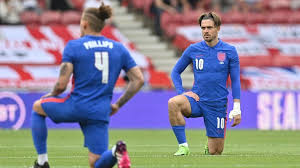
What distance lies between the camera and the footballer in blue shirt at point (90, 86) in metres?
8.89

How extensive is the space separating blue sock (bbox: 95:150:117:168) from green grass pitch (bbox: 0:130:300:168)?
1.77m

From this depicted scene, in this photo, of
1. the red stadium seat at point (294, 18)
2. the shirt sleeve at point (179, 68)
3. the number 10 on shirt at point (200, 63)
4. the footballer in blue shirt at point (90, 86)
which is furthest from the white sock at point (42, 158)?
the red stadium seat at point (294, 18)

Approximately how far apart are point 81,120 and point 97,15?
3.63 feet

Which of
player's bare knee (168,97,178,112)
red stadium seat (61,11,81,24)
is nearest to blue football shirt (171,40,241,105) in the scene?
player's bare knee (168,97,178,112)

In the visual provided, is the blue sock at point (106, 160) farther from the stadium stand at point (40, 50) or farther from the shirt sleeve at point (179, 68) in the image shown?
the stadium stand at point (40, 50)

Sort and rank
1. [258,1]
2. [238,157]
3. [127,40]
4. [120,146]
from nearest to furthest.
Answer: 1. [120,146]
2. [238,157]
3. [127,40]
4. [258,1]

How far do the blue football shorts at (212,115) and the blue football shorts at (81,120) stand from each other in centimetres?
406

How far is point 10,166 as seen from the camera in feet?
35.9

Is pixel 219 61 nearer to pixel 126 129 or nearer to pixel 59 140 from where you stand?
pixel 59 140

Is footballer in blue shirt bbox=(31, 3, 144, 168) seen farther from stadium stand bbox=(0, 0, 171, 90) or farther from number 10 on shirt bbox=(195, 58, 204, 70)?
stadium stand bbox=(0, 0, 171, 90)

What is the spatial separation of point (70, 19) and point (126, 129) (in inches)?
266

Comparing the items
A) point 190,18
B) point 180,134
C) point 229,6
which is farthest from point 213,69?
point 229,6

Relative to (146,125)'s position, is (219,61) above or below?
above

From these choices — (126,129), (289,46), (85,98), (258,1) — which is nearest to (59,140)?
(126,129)
